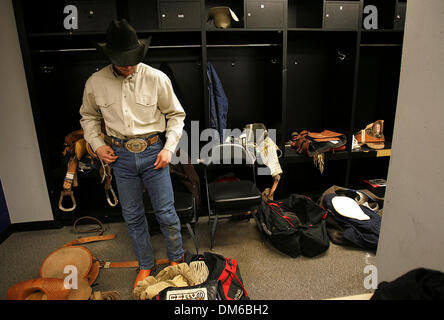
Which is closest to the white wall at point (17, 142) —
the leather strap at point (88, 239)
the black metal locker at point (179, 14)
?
the leather strap at point (88, 239)

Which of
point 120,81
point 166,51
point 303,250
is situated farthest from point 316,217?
point 166,51

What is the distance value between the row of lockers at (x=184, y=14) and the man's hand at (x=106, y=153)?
125cm

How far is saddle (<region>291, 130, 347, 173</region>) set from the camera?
271 cm

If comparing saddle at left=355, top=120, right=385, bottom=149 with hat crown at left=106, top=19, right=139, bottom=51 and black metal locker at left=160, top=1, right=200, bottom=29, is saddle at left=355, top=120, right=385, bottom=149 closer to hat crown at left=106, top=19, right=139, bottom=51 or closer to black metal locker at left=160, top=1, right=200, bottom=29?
black metal locker at left=160, top=1, right=200, bottom=29

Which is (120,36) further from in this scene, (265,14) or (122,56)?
(265,14)

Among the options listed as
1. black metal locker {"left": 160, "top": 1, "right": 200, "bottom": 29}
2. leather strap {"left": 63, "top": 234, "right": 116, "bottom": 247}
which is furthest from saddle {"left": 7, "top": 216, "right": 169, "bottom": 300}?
black metal locker {"left": 160, "top": 1, "right": 200, "bottom": 29}

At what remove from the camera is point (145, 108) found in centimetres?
170

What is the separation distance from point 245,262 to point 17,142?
2312mm

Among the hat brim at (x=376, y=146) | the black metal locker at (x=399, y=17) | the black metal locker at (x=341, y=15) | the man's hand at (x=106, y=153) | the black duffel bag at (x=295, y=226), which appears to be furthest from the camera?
the hat brim at (x=376, y=146)

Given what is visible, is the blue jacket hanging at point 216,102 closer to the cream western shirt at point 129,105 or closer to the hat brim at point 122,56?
the cream western shirt at point 129,105

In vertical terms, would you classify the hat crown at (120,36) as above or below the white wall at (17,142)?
above


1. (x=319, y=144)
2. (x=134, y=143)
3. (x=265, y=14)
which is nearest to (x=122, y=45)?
(x=134, y=143)

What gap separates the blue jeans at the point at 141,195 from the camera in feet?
5.71
